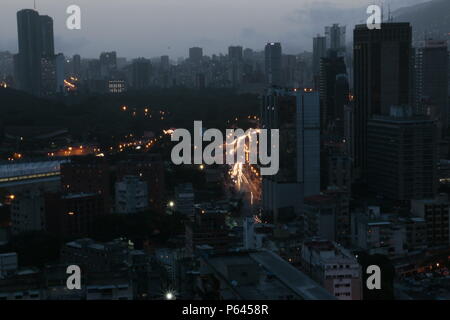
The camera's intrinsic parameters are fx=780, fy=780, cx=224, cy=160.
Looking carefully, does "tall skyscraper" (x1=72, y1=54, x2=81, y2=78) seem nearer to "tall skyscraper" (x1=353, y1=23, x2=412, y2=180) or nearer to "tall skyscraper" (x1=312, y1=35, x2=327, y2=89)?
"tall skyscraper" (x1=312, y1=35, x2=327, y2=89)

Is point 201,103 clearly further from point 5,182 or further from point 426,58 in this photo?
point 5,182

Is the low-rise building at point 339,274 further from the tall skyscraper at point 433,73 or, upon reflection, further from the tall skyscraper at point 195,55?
the tall skyscraper at point 195,55

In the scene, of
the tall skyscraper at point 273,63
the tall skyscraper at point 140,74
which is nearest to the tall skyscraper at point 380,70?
the tall skyscraper at point 273,63

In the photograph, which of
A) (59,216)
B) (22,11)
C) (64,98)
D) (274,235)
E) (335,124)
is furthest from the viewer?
(64,98)

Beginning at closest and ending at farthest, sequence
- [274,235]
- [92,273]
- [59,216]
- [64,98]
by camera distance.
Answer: [92,273]
[274,235]
[59,216]
[64,98]
